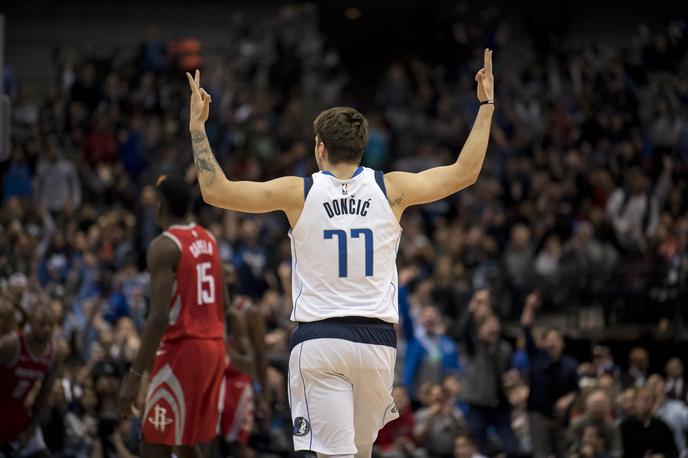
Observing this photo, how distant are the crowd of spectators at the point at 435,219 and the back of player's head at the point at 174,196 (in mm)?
1808

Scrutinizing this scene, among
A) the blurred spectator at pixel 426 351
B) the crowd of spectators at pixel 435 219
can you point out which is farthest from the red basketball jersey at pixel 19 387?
the blurred spectator at pixel 426 351

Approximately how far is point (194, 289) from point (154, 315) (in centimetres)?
40

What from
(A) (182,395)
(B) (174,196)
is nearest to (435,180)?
(B) (174,196)

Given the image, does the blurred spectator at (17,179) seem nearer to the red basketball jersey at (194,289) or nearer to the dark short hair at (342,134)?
the red basketball jersey at (194,289)

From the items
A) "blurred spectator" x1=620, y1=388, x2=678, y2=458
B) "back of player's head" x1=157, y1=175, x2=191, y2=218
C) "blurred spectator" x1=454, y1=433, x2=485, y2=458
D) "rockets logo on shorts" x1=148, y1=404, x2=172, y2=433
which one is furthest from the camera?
"blurred spectator" x1=620, y1=388, x2=678, y2=458

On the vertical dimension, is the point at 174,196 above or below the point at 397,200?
above

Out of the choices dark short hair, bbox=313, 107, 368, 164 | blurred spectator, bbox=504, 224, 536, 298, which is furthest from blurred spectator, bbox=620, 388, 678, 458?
dark short hair, bbox=313, 107, 368, 164

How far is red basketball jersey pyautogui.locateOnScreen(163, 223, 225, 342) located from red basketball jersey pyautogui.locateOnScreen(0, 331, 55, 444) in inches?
77.2

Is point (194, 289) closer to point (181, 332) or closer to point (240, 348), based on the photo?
point (181, 332)

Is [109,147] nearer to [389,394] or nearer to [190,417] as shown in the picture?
[190,417]

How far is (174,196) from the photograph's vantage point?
8477mm

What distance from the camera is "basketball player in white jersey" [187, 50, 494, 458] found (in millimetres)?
6301

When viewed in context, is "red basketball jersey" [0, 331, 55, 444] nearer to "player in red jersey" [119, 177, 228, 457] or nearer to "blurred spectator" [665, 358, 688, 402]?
"player in red jersey" [119, 177, 228, 457]

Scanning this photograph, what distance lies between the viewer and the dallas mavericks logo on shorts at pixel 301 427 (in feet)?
20.7
